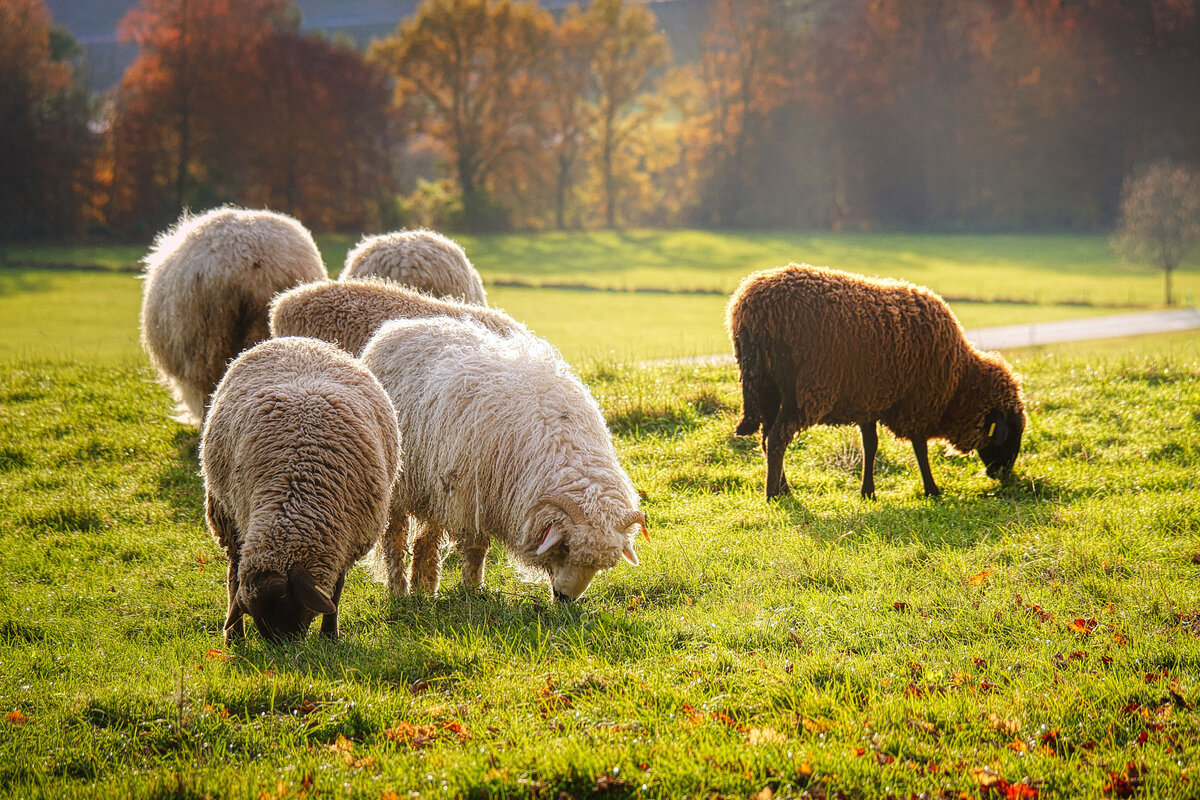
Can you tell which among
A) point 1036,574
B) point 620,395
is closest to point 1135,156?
point 620,395

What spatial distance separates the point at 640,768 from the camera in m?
3.46

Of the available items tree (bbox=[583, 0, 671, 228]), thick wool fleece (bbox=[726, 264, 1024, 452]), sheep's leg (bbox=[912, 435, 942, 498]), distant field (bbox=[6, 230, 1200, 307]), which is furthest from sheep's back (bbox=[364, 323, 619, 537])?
tree (bbox=[583, 0, 671, 228])

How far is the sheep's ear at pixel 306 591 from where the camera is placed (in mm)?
4328

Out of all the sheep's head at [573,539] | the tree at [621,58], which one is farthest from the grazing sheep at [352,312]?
the tree at [621,58]

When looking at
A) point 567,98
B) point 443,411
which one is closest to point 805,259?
point 567,98

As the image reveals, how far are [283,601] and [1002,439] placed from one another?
235 inches

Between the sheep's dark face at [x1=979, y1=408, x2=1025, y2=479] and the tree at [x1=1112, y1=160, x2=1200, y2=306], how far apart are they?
28.1 metres

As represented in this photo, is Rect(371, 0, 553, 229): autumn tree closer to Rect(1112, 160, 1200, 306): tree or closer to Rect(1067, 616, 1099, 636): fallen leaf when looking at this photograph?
Rect(1112, 160, 1200, 306): tree

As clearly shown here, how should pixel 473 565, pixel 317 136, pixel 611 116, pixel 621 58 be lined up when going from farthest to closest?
pixel 621 58 < pixel 611 116 < pixel 317 136 < pixel 473 565

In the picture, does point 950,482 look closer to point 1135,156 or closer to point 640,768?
point 640,768

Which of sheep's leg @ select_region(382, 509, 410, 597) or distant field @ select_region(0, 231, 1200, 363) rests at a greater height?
distant field @ select_region(0, 231, 1200, 363)

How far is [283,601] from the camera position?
4.43 metres

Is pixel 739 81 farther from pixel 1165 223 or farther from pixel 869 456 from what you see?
pixel 869 456

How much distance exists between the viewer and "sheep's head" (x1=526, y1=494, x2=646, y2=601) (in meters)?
4.72
